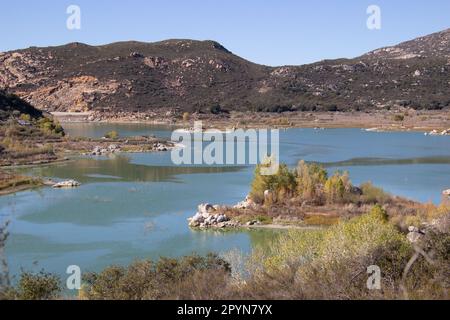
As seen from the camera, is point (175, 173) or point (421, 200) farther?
point (175, 173)

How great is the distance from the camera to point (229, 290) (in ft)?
29.7

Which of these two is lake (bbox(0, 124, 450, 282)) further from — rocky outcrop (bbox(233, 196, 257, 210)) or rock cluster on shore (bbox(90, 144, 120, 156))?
rock cluster on shore (bbox(90, 144, 120, 156))

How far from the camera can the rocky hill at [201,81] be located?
4459 inches

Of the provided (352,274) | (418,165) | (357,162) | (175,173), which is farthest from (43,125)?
(352,274)

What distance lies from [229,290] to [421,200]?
24.8 meters

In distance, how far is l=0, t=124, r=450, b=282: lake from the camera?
21.6 metres

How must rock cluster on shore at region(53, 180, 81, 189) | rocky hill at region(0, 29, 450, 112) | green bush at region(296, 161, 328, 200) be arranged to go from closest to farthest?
green bush at region(296, 161, 328, 200)
rock cluster on shore at region(53, 180, 81, 189)
rocky hill at region(0, 29, 450, 112)

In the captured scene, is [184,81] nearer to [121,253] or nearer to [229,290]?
[121,253]

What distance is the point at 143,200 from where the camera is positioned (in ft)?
104

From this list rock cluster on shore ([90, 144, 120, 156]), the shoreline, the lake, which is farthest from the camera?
the shoreline

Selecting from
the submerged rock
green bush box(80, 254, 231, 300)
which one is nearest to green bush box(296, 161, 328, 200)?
the submerged rock

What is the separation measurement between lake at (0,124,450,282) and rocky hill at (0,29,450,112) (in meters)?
53.3

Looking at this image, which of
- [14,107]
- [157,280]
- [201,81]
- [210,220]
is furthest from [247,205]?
[201,81]

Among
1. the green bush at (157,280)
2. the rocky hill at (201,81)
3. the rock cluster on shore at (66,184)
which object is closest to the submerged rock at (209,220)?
the green bush at (157,280)
